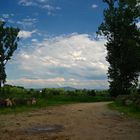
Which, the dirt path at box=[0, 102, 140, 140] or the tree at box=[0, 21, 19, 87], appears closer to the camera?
the dirt path at box=[0, 102, 140, 140]

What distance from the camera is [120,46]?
191 feet

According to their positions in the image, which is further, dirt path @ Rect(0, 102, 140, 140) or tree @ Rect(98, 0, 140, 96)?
tree @ Rect(98, 0, 140, 96)

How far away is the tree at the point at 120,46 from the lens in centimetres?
5741

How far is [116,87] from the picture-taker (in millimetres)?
57375

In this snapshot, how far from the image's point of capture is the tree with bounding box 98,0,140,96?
188 feet

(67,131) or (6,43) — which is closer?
(67,131)

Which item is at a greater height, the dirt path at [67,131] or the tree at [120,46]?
the tree at [120,46]

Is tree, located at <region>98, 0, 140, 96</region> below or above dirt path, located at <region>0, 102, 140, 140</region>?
above

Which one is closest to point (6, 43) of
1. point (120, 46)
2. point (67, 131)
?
point (120, 46)

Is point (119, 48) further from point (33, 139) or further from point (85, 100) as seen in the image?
point (33, 139)

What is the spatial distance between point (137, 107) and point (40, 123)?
37.8ft

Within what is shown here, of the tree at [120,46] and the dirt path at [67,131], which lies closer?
the dirt path at [67,131]

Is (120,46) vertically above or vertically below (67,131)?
above

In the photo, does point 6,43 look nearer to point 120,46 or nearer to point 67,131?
point 120,46
